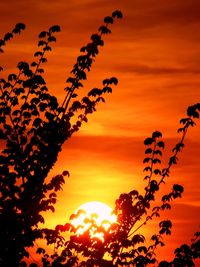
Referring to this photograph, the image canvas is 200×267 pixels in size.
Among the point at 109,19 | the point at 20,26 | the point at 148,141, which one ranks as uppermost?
the point at 109,19

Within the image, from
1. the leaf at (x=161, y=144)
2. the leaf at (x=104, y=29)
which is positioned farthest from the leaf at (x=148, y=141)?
the leaf at (x=104, y=29)

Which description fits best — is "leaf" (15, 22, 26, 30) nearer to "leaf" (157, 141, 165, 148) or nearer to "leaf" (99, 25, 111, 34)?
"leaf" (99, 25, 111, 34)

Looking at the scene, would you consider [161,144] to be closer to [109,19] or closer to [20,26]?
[109,19]

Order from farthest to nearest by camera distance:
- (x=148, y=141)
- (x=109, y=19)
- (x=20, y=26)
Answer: (x=20, y=26) < (x=109, y=19) < (x=148, y=141)

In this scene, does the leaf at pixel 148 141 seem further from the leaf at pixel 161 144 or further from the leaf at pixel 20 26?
the leaf at pixel 20 26

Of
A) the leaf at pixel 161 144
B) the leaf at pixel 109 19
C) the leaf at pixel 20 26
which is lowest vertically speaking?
the leaf at pixel 161 144

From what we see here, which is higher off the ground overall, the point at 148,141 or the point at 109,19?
the point at 109,19

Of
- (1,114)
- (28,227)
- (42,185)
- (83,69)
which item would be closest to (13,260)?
(28,227)

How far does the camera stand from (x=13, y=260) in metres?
18.1

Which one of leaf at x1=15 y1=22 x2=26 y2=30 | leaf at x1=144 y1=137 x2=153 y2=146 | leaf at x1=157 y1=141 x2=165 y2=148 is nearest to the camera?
leaf at x1=144 y1=137 x2=153 y2=146

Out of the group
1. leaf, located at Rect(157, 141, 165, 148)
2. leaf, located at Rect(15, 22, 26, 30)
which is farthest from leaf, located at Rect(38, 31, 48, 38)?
leaf, located at Rect(157, 141, 165, 148)

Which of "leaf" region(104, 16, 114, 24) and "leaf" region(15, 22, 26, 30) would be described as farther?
"leaf" region(15, 22, 26, 30)

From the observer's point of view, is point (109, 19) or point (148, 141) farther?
point (109, 19)

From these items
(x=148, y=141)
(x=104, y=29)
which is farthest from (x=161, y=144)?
(x=104, y=29)
